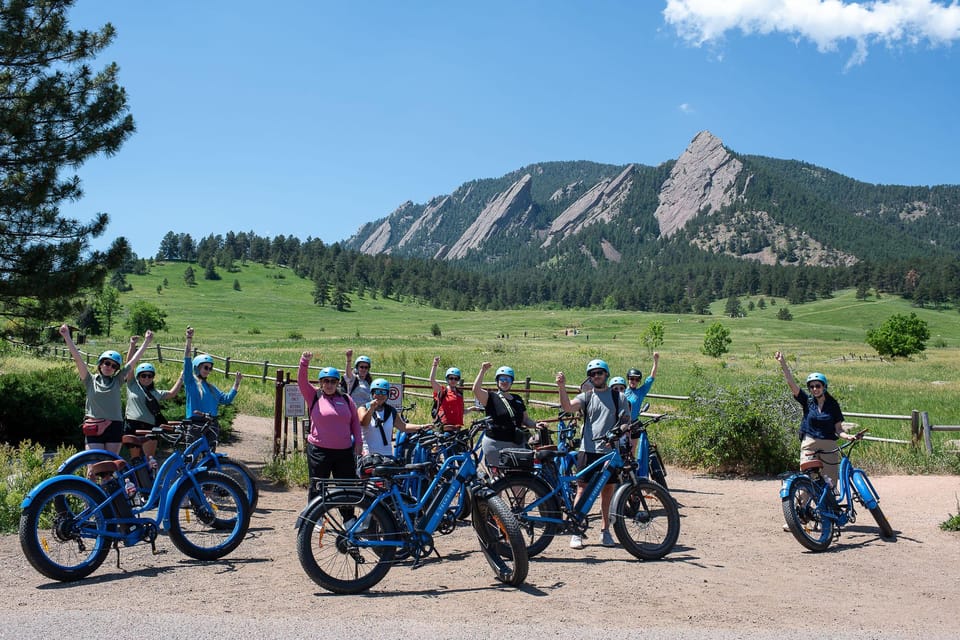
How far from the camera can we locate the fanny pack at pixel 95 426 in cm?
840

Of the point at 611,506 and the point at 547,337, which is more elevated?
the point at 611,506

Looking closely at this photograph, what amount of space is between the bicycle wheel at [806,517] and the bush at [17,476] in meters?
8.54

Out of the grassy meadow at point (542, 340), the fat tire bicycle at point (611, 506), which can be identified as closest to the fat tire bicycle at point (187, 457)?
the fat tire bicycle at point (611, 506)

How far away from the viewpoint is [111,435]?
857 centimetres

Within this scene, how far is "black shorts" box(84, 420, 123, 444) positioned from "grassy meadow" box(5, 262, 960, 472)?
11.6m

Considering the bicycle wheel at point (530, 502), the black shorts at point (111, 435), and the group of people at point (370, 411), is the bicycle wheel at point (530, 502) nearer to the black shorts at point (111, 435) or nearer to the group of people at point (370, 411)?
the group of people at point (370, 411)

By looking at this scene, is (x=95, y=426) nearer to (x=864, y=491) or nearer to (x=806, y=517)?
(x=806, y=517)

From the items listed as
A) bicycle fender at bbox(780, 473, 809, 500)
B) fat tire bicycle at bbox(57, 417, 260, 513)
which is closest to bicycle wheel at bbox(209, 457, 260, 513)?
fat tire bicycle at bbox(57, 417, 260, 513)

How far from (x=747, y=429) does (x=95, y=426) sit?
10547 mm

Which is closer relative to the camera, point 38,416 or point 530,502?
point 530,502

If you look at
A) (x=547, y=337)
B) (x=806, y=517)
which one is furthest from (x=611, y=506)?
(x=547, y=337)

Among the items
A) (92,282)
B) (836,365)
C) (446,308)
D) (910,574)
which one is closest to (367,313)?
(446,308)

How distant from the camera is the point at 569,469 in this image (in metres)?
8.86

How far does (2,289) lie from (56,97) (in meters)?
3.56
